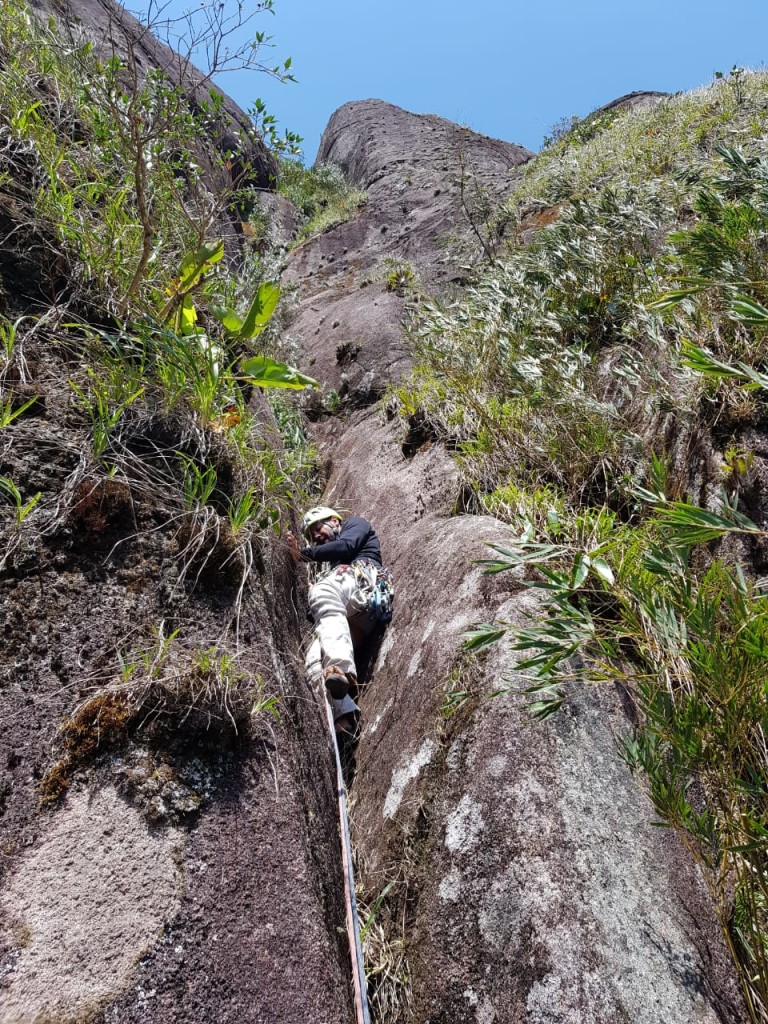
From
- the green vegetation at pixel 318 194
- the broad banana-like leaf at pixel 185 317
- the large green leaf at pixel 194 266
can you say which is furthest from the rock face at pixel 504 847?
the green vegetation at pixel 318 194

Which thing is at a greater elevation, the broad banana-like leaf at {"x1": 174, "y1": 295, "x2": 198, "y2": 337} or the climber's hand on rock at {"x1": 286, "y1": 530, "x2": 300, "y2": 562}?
the broad banana-like leaf at {"x1": 174, "y1": 295, "x2": 198, "y2": 337}

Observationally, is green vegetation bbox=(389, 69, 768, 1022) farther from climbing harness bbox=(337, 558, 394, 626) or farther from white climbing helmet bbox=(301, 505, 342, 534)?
white climbing helmet bbox=(301, 505, 342, 534)

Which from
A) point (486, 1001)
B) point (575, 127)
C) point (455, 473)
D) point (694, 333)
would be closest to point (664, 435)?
point (694, 333)

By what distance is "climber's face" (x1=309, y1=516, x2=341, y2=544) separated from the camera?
4637 mm

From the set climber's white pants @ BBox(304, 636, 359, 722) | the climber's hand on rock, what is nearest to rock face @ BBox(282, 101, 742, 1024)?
climber's white pants @ BBox(304, 636, 359, 722)

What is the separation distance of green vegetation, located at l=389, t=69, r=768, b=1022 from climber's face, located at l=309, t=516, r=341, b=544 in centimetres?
103

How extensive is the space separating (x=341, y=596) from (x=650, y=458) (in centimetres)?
198

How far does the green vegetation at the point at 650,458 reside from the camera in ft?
5.94

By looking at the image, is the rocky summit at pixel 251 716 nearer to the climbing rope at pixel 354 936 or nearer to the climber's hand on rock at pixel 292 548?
the climbing rope at pixel 354 936

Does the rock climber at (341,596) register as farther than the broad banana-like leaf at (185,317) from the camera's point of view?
Yes

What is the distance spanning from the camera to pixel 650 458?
12.0 ft

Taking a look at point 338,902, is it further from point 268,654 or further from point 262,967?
point 268,654

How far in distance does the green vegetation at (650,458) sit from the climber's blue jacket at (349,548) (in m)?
0.77

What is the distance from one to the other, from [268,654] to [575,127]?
14664mm
